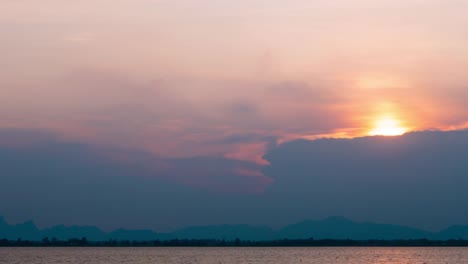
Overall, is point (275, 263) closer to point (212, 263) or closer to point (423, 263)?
point (212, 263)

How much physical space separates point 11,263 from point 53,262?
1174 cm

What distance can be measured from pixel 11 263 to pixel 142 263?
86.2ft

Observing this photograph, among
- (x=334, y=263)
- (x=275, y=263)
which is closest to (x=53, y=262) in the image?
(x=275, y=263)

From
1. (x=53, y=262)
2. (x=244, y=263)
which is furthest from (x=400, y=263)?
(x=53, y=262)

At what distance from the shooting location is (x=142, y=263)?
180 metres

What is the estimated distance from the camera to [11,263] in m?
172

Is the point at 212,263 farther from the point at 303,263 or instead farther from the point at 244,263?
the point at 303,263

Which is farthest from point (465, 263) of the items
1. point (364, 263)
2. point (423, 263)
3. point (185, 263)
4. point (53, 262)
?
point (53, 262)

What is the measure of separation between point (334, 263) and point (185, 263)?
31361 mm

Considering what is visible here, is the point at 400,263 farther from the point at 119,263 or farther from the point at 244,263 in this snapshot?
the point at 119,263

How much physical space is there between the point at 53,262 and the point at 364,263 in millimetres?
64284

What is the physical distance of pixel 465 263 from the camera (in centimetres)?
17550

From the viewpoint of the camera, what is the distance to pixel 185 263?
563 feet

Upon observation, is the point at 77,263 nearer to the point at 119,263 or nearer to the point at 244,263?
the point at 119,263
